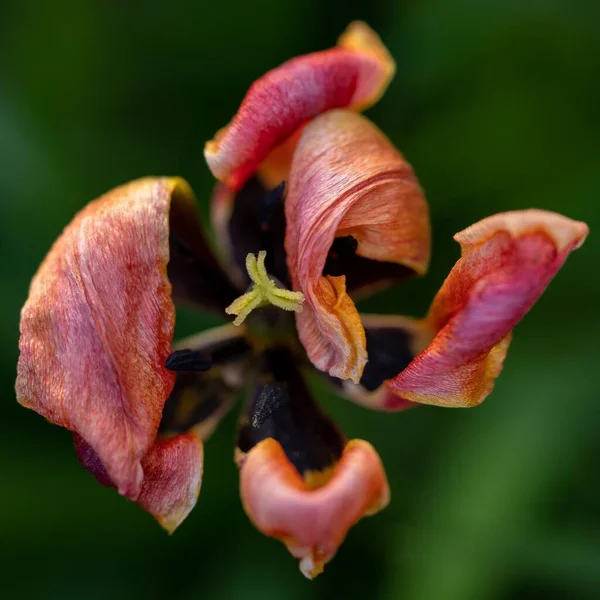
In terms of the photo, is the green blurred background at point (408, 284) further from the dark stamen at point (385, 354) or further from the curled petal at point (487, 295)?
the curled petal at point (487, 295)

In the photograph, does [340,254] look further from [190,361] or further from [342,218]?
[190,361]

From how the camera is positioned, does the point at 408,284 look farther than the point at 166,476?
Yes

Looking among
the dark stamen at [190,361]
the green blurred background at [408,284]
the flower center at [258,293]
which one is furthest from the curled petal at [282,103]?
the green blurred background at [408,284]

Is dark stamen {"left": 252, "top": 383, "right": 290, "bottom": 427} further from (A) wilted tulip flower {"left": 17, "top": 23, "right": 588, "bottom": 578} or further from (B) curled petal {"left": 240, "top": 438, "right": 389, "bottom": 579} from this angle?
(B) curled petal {"left": 240, "top": 438, "right": 389, "bottom": 579}

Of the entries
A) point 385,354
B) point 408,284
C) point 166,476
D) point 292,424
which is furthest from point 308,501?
point 408,284

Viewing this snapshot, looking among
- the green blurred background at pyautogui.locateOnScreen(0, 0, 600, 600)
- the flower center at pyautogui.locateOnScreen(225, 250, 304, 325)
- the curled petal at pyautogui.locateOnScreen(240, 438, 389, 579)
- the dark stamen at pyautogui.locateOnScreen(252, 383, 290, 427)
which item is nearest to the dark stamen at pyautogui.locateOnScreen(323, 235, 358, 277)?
the flower center at pyautogui.locateOnScreen(225, 250, 304, 325)
